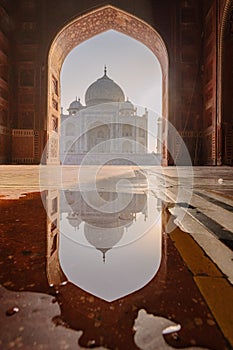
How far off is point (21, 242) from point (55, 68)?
9.55 meters

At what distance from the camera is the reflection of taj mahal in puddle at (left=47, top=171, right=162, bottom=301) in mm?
483

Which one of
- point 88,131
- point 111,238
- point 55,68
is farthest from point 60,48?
point 88,131

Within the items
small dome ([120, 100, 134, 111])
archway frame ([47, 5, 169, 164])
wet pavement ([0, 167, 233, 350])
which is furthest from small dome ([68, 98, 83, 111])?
wet pavement ([0, 167, 233, 350])

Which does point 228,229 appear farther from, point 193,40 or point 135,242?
point 193,40

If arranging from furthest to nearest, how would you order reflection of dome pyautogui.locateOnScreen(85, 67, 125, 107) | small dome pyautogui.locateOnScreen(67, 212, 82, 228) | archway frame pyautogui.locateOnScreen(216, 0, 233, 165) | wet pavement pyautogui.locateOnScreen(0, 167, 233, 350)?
reflection of dome pyautogui.locateOnScreen(85, 67, 125, 107), archway frame pyautogui.locateOnScreen(216, 0, 233, 165), small dome pyautogui.locateOnScreen(67, 212, 82, 228), wet pavement pyautogui.locateOnScreen(0, 167, 233, 350)

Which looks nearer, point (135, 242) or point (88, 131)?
point (135, 242)

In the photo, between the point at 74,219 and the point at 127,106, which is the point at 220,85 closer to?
the point at 74,219

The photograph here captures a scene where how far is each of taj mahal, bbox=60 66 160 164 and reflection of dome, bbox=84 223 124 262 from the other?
22533mm

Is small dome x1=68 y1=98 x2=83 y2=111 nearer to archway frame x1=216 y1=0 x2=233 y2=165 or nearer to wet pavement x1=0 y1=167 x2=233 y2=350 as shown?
archway frame x1=216 y1=0 x2=233 y2=165

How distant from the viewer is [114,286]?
18.1 inches

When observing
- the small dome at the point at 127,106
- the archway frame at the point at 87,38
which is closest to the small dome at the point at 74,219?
the archway frame at the point at 87,38

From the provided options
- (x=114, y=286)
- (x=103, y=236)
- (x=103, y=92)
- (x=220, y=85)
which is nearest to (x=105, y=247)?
(x=103, y=236)

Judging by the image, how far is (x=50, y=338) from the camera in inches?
12.7

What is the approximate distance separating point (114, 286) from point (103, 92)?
24178mm
